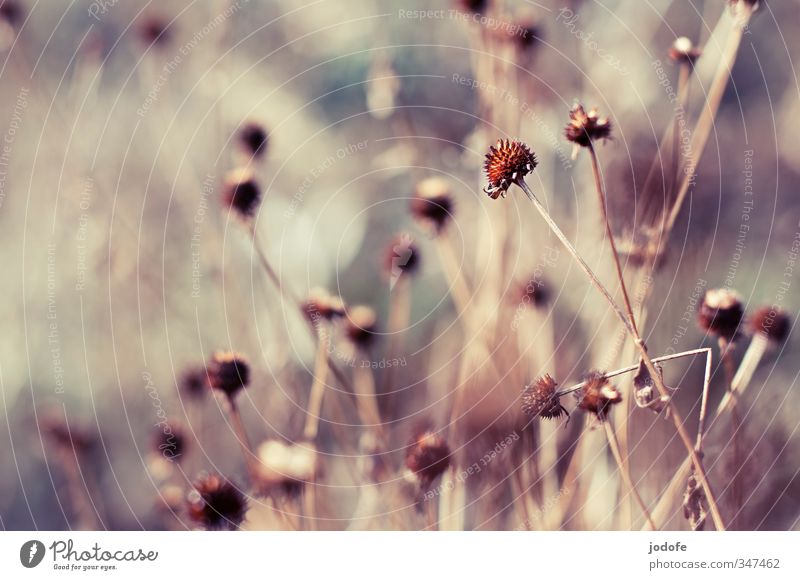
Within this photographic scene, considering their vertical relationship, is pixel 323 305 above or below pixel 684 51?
below

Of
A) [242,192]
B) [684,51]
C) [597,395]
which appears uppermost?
[684,51]

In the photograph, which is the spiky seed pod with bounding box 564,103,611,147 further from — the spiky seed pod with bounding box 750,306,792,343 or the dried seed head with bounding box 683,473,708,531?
the dried seed head with bounding box 683,473,708,531

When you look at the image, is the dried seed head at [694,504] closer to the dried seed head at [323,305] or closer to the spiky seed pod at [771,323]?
the spiky seed pod at [771,323]

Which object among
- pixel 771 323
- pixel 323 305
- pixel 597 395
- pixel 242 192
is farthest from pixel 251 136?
pixel 771 323

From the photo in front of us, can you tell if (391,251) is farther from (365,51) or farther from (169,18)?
(169,18)

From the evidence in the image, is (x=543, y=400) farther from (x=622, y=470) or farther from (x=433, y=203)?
(x=433, y=203)

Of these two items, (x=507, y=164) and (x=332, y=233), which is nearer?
(x=507, y=164)

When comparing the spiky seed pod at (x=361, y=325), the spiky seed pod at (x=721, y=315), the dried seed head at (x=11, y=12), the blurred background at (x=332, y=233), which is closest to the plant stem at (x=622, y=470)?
the blurred background at (x=332, y=233)
